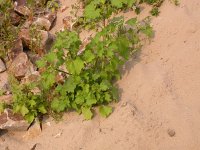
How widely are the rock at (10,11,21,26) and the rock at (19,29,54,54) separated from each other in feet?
1.66

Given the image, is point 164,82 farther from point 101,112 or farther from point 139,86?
point 101,112

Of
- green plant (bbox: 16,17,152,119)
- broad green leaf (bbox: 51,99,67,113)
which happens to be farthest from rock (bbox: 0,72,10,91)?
broad green leaf (bbox: 51,99,67,113)

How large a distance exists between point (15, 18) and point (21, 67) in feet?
4.34

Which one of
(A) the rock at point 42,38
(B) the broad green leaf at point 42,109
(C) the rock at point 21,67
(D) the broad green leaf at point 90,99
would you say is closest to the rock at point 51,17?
(A) the rock at point 42,38

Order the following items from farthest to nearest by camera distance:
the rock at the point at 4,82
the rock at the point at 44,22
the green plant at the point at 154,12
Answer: the rock at the point at 44,22
the green plant at the point at 154,12
the rock at the point at 4,82

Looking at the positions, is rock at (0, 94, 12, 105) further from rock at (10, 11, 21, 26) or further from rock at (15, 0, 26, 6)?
rock at (15, 0, 26, 6)

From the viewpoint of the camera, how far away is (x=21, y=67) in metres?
5.47

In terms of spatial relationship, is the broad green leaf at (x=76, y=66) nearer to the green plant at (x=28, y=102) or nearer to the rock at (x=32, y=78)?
the green plant at (x=28, y=102)

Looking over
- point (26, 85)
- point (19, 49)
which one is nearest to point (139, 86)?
point (26, 85)

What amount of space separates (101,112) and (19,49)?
1.93 metres

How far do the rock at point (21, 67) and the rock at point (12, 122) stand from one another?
2.62ft

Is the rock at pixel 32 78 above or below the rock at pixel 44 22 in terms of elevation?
below

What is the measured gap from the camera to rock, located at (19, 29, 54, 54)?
579cm

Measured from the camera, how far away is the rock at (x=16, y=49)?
18.9 ft
